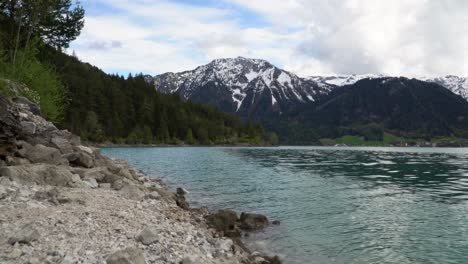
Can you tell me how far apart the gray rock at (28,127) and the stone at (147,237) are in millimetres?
15644

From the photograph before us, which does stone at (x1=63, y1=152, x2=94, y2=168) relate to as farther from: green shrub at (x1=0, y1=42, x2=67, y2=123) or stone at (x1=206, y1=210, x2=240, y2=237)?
green shrub at (x1=0, y1=42, x2=67, y2=123)

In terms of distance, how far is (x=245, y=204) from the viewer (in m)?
31.4

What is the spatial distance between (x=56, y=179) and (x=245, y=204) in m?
16.7

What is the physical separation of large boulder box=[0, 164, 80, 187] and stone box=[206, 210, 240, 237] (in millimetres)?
7775

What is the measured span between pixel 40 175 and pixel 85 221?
6581 millimetres

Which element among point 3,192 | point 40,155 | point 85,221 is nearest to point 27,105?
point 40,155

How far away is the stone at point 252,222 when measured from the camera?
2300cm

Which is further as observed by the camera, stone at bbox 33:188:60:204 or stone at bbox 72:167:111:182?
stone at bbox 72:167:111:182

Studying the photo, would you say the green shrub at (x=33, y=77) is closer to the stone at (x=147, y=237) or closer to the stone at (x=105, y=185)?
the stone at (x=105, y=185)

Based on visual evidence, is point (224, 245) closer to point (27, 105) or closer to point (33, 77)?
point (27, 105)

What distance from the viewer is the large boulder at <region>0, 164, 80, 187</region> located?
1714 cm

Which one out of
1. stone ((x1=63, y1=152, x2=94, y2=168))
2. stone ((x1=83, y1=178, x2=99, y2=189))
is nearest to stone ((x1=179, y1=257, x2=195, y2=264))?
stone ((x1=83, y1=178, x2=99, y2=189))

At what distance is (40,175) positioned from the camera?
716 inches

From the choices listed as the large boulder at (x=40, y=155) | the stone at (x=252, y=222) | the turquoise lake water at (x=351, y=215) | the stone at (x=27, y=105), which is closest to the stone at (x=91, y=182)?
the large boulder at (x=40, y=155)
